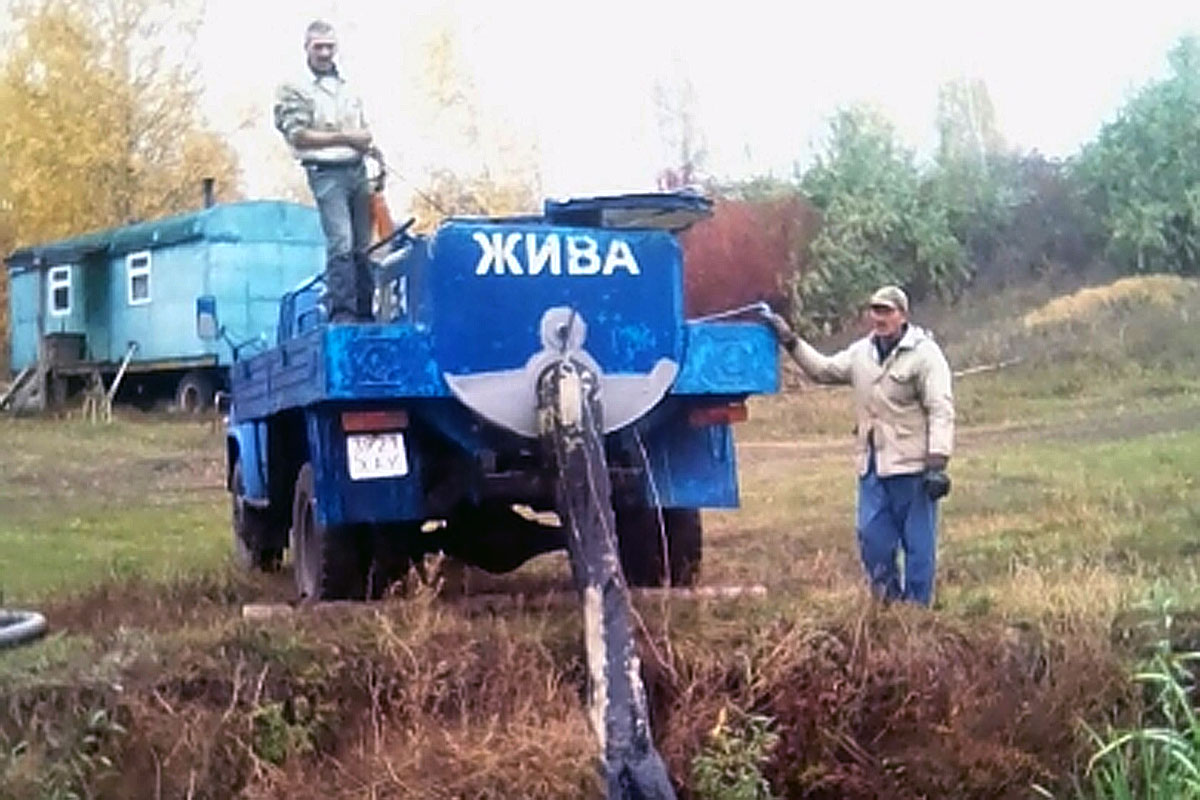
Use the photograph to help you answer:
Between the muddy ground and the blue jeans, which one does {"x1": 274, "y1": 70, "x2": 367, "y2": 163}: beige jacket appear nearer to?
the blue jeans

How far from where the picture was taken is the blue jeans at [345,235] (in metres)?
8.09

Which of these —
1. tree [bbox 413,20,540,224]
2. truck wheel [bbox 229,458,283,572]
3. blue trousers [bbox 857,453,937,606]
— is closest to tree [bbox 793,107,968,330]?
tree [bbox 413,20,540,224]

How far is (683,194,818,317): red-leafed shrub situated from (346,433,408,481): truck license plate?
19.5m

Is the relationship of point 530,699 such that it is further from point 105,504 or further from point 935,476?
point 105,504

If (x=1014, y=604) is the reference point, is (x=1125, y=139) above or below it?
above

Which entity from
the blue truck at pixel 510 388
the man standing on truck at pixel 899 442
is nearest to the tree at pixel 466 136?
the blue truck at pixel 510 388

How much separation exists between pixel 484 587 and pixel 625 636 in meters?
2.69

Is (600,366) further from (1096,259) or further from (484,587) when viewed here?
(1096,259)

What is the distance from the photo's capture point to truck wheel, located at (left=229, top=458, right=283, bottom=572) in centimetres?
1006

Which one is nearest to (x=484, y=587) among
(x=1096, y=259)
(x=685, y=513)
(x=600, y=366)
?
(x=685, y=513)

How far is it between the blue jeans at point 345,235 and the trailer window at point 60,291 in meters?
19.2

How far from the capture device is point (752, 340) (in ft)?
25.0

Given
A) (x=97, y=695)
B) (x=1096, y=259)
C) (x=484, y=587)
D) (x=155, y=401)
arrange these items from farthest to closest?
(x=1096, y=259), (x=155, y=401), (x=484, y=587), (x=97, y=695)

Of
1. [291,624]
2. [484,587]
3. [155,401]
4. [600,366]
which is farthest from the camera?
[155,401]
